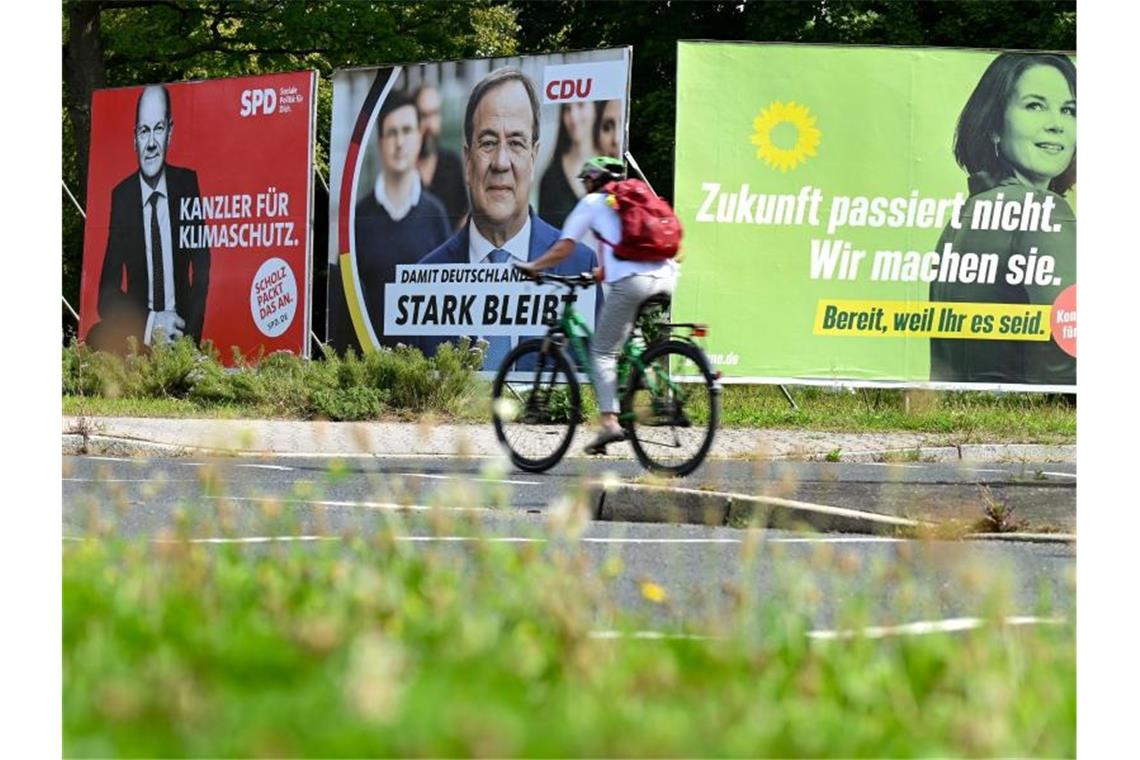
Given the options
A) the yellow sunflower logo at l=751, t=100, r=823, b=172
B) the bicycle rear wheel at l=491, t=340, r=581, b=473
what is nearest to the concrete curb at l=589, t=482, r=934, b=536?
the bicycle rear wheel at l=491, t=340, r=581, b=473

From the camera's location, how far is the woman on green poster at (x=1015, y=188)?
55.7 ft

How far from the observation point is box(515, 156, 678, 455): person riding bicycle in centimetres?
962

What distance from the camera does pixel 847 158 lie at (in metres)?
17.5

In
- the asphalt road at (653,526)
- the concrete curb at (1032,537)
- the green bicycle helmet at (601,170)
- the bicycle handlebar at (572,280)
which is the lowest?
the concrete curb at (1032,537)

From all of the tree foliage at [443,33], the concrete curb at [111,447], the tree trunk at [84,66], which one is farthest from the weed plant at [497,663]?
the tree trunk at [84,66]

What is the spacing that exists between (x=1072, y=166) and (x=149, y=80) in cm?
1934

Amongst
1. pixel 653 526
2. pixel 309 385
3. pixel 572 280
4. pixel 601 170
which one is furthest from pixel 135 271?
pixel 653 526

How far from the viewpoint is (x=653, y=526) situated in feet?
24.6

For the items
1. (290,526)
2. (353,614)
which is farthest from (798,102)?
(353,614)

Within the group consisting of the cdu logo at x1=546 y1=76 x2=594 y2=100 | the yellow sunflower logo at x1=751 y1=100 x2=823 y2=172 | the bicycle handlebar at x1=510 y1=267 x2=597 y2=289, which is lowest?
the bicycle handlebar at x1=510 y1=267 x2=597 y2=289

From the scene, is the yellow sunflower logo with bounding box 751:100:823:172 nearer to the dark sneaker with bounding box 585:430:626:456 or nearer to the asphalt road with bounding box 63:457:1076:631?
the asphalt road with bounding box 63:457:1076:631

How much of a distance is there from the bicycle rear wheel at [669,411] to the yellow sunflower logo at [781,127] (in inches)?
322

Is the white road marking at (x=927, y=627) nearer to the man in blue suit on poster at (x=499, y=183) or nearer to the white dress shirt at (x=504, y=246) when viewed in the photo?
the man in blue suit on poster at (x=499, y=183)

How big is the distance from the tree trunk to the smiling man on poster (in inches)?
302
